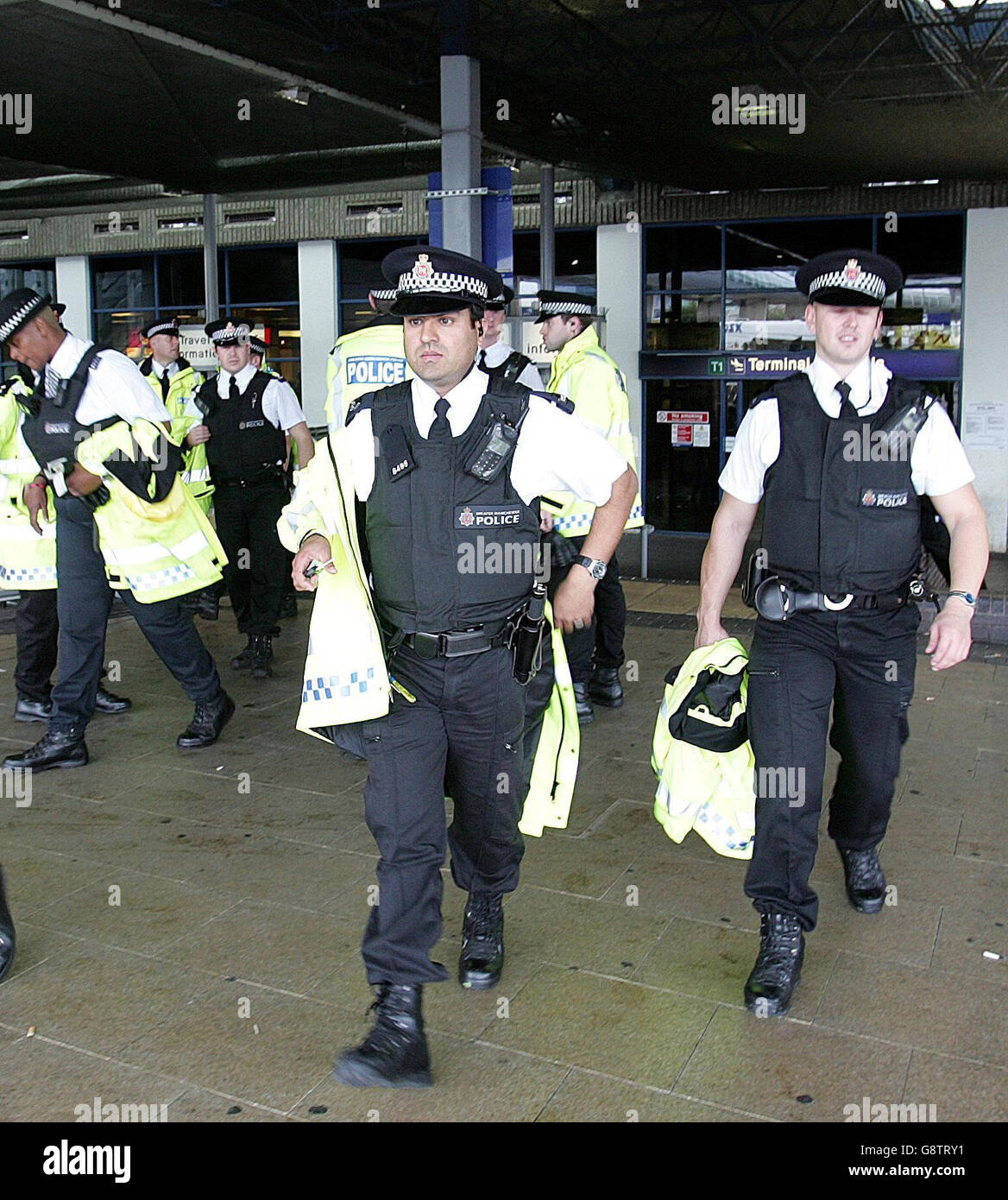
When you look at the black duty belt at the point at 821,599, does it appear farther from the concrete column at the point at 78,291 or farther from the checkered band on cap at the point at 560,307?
the concrete column at the point at 78,291

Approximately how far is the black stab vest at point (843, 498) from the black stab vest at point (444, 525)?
807 mm

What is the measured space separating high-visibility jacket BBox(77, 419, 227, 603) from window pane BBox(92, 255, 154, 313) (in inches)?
505

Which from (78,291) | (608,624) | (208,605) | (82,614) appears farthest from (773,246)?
(82,614)

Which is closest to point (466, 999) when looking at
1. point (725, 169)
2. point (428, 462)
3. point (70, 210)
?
point (428, 462)

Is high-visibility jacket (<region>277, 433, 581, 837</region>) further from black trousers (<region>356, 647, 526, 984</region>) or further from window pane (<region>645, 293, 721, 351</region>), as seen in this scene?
window pane (<region>645, 293, 721, 351</region>)

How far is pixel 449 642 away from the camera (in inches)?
126

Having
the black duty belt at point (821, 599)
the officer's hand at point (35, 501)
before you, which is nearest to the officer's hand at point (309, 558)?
the black duty belt at point (821, 599)

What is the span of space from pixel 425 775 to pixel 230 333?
5.13 metres

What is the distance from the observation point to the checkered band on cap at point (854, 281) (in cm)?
346

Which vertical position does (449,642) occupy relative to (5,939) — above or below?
above

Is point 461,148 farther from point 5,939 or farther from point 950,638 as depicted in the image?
point 5,939

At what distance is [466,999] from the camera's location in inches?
140

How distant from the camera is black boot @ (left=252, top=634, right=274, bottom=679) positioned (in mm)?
7500
